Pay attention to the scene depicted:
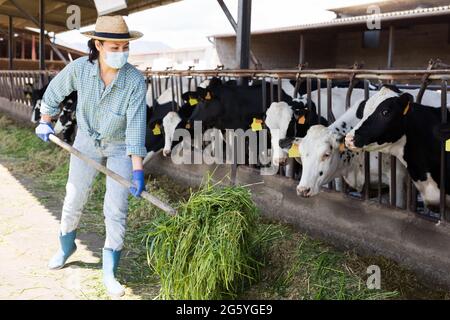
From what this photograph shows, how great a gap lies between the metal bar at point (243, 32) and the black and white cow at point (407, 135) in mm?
2580

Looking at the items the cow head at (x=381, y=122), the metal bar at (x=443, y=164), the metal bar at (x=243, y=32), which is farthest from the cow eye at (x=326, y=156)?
the metal bar at (x=243, y=32)

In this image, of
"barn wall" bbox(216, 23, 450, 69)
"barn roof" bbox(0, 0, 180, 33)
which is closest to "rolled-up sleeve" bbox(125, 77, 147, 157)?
"barn roof" bbox(0, 0, 180, 33)

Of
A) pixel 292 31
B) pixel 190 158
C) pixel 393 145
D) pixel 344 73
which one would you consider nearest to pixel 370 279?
pixel 393 145

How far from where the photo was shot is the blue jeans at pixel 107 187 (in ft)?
11.7

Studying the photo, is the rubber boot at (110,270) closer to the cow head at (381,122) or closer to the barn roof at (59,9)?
the cow head at (381,122)

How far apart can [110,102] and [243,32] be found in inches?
115

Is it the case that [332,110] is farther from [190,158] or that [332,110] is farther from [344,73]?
[190,158]

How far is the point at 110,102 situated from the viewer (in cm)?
356

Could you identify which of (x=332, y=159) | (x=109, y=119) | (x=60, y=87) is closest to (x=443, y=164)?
(x=332, y=159)

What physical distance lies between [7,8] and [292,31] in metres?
7.93

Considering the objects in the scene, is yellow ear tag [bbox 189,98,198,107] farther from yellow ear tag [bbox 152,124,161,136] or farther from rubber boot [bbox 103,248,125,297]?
rubber boot [bbox 103,248,125,297]

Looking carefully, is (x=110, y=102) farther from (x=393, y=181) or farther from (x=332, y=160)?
(x=393, y=181)

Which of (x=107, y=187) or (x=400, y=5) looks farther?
(x=400, y=5)

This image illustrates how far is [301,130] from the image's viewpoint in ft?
16.2
